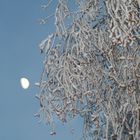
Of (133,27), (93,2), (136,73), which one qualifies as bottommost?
(136,73)

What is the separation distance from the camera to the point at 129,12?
4.75m

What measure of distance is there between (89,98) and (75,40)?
1.67 ft

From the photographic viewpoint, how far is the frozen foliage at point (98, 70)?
4707mm

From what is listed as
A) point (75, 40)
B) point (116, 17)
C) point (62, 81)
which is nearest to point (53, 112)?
point (62, 81)

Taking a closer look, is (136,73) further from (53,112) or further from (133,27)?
(53,112)

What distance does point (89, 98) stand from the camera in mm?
4902

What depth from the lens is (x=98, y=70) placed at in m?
4.93

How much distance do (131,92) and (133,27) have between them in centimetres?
51

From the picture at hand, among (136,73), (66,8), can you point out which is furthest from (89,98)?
(66,8)

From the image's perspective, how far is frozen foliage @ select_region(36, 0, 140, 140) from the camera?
15.4 ft

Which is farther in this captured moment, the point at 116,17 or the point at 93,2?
the point at 93,2

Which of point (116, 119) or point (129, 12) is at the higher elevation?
point (129, 12)

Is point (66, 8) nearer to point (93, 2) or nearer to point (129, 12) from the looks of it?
point (93, 2)

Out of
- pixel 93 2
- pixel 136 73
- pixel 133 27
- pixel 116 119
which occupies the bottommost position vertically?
pixel 116 119
